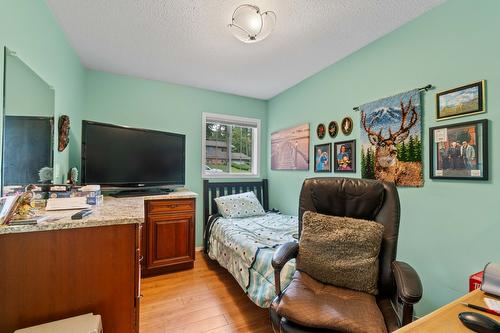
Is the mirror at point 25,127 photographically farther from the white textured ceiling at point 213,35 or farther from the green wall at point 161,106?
the green wall at point 161,106

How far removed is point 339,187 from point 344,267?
0.51 meters

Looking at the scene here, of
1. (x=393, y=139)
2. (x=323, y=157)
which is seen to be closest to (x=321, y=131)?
(x=323, y=157)

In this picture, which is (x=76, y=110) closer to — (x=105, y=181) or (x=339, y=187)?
(x=105, y=181)

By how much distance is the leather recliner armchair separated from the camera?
996 millimetres

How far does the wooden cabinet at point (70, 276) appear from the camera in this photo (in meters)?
1.03

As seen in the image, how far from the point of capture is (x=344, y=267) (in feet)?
4.25

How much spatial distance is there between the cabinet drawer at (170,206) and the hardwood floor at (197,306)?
749mm

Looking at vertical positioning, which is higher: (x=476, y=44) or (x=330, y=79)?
(x=330, y=79)

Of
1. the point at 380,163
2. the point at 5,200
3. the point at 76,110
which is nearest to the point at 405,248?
the point at 380,163

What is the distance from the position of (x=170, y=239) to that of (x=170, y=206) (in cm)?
39

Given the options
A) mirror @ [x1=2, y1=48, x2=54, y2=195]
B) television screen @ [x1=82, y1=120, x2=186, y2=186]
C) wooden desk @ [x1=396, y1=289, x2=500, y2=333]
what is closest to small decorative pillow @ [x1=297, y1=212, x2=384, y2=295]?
wooden desk @ [x1=396, y1=289, x2=500, y2=333]

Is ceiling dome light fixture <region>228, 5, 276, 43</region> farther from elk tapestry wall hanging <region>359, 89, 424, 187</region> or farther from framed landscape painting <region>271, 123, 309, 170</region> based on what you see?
framed landscape painting <region>271, 123, 309, 170</region>

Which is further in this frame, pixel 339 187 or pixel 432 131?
pixel 432 131

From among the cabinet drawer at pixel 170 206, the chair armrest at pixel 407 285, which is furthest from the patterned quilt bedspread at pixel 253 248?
the chair armrest at pixel 407 285
